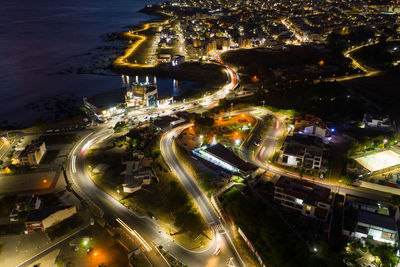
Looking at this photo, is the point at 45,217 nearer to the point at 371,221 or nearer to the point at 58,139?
the point at 58,139

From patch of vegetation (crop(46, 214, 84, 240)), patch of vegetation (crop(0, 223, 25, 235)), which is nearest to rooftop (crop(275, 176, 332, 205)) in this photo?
patch of vegetation (crop(46, 214, 84, 240))

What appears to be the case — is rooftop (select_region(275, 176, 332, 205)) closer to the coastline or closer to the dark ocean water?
the coastline

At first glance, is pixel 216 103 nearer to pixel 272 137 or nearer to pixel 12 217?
pixel 272 137

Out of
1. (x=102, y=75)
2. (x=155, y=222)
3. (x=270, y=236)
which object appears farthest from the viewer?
(x=102, y=75)

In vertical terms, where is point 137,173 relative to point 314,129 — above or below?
below

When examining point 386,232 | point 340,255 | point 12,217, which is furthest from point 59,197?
point 386,232

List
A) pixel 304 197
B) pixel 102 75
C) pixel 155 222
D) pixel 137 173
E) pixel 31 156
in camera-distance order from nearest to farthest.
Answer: pixel 304 197 < pixel 155 222 < pixel 137 173 < pixel 31 156 < pixel 102 75

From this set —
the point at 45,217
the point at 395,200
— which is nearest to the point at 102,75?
the point at 45,217
